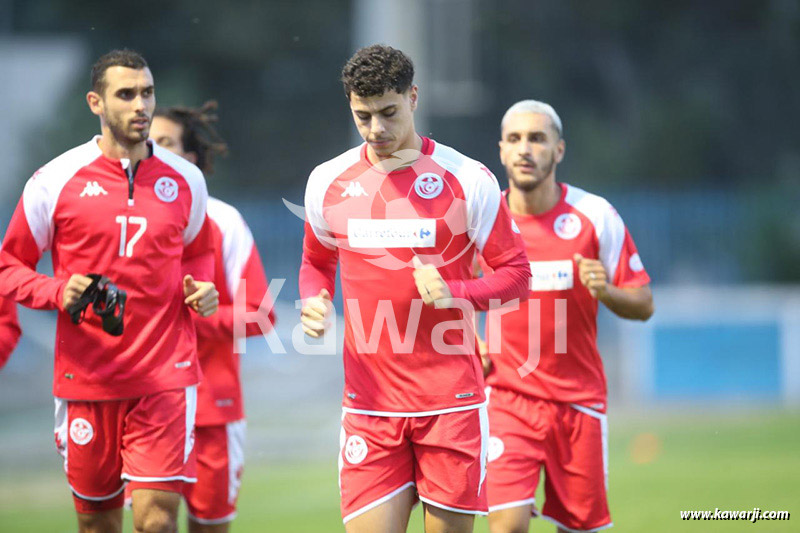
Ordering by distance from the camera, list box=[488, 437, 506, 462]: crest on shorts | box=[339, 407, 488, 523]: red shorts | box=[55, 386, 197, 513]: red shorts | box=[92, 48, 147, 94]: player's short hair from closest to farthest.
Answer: box=[339, 407, 488, 523]: red shorts, box=[55, 386, 197, 513]: red shorts, box=[92, 48, 147, 94]: player's short hair, box=[488, 437, 506, 462]: crest on shorts

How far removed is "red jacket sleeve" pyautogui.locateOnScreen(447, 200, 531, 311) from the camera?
16.9 feet

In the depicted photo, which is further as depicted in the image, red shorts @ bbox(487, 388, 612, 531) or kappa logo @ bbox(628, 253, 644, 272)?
kappa logo @ bbox(628, 253, 644, 272)

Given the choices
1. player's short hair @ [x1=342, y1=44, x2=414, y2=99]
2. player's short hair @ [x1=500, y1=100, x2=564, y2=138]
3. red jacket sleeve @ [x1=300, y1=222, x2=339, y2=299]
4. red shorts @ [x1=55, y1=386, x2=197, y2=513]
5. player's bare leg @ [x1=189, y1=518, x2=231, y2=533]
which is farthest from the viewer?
player's bare leg @ [x1=189, y1=518, x2=231, y2=533]

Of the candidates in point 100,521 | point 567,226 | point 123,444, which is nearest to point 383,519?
point 123,444

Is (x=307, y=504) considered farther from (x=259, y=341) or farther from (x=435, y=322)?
(x=259, y=341)

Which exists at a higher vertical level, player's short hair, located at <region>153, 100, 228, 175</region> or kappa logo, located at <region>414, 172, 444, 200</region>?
player's short hair, located at <region>153, 100, 228, 175</region>

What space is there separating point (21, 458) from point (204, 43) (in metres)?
18.2

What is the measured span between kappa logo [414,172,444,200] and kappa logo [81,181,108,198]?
1.47m

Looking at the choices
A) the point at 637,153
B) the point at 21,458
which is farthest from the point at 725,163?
the point at 21,458

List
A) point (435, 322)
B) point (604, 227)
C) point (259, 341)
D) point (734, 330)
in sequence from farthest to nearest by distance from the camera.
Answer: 1. point (259, 341)
2. point (734, 330)
3. point (604, 227)
4. point (435, 322)

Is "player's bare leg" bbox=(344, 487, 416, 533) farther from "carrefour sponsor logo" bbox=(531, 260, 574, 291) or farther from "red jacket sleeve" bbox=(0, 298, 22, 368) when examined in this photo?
"red jacket sleeve" bbox=(0, 298, 22, 368)

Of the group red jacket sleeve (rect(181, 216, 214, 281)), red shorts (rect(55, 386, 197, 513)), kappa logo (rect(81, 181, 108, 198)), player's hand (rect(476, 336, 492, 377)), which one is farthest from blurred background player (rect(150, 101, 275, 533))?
player's hand (rect(476, 336, 492, 377))

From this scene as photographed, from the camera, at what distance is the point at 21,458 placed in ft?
45.8

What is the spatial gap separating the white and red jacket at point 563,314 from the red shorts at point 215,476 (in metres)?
1.50
